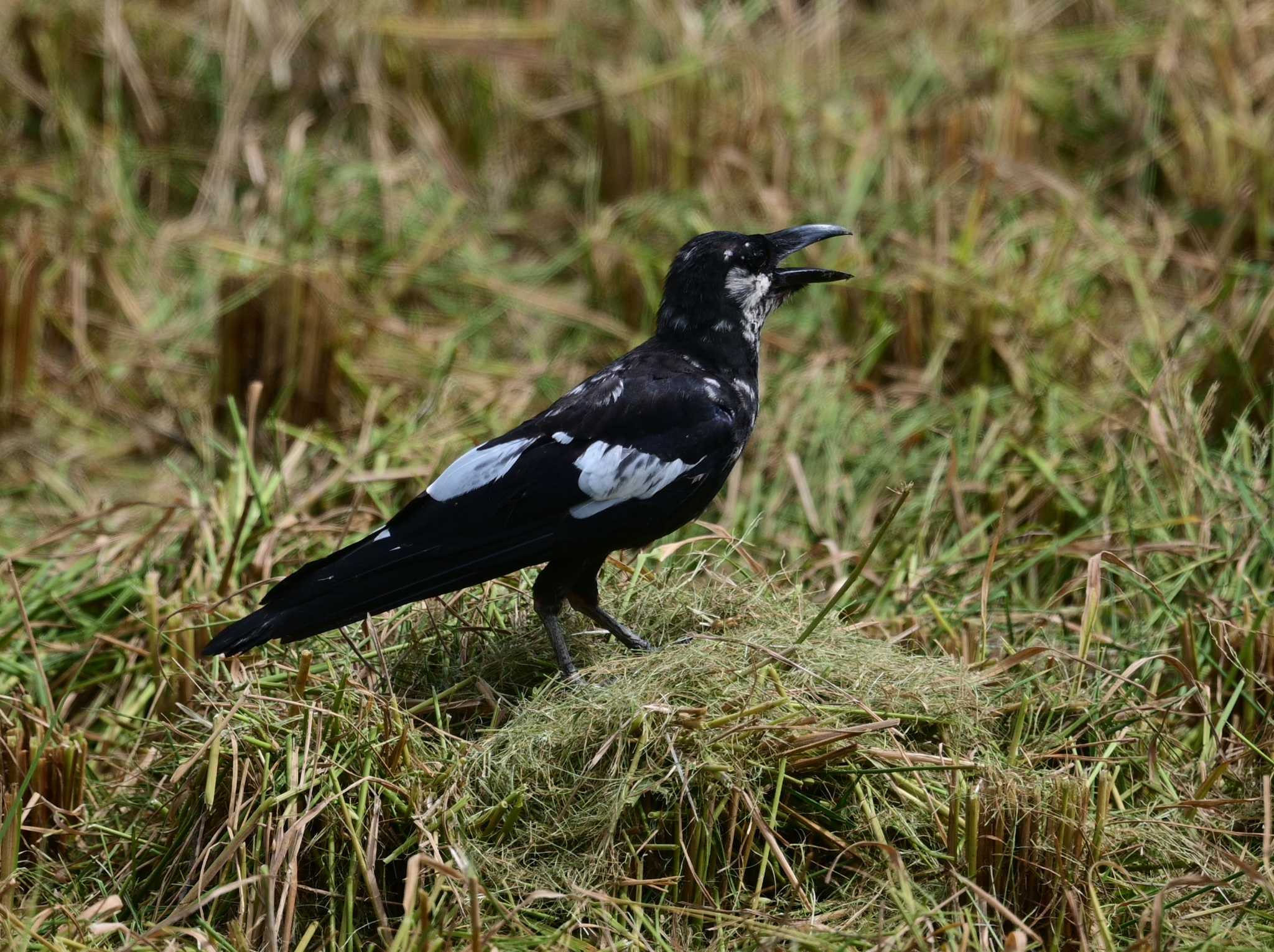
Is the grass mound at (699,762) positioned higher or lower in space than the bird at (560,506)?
lower

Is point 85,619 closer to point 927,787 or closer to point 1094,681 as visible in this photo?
point 927,787

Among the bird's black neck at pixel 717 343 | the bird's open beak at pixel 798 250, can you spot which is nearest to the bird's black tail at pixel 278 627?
the bird's black neck at pixel 717 343

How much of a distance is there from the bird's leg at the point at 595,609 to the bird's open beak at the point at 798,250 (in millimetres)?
937

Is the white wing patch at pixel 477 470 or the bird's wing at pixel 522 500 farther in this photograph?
the white wing patch at pixel 477 470

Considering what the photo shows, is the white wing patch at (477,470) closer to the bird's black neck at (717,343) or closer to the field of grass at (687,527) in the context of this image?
the field of grass at (687,527)

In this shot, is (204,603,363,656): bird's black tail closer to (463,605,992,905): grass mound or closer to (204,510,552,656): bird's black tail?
(204,510,552,656): bird's black tail

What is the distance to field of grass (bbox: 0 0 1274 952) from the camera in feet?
8.62

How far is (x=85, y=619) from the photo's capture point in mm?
3732

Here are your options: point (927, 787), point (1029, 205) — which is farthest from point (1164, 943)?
point (1029, 205)

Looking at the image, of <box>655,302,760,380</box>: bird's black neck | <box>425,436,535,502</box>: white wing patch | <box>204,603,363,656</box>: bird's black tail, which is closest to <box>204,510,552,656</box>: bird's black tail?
<box>204,603,363,656</box>: bird's black tail

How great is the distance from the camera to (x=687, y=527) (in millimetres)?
3867

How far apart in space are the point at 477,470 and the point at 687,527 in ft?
2.77

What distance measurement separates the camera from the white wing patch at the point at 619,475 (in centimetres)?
309

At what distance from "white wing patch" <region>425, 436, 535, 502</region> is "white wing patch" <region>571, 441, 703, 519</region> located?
0.16 metres
